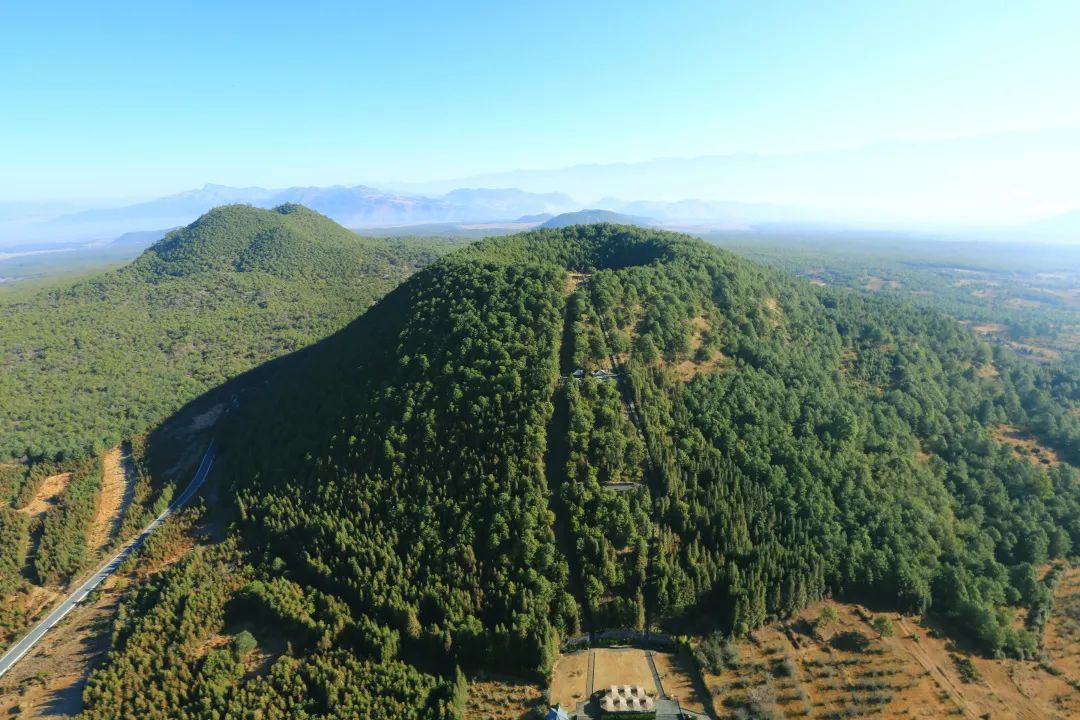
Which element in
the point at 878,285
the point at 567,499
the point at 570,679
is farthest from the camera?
the point at 878,285

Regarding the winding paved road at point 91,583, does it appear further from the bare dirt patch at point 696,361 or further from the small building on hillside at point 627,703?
the bare dirt patch at point 696,361

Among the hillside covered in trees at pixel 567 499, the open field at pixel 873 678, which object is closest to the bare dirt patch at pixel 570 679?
the hillside covered in trees at pixel 567 499

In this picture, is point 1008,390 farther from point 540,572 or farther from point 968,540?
point 540,572

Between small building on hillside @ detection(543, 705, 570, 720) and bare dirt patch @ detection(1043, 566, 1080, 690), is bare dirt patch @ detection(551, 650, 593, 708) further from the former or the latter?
bare dirt patch @ detection(1043, 566, 1080, 690)

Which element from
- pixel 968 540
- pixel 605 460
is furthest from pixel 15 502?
pixel 968 540

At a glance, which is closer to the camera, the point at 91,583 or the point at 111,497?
the point at 91,583

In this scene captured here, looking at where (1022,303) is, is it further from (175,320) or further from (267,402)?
(175,320)

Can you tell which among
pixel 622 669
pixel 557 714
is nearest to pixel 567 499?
pixel 622 669
